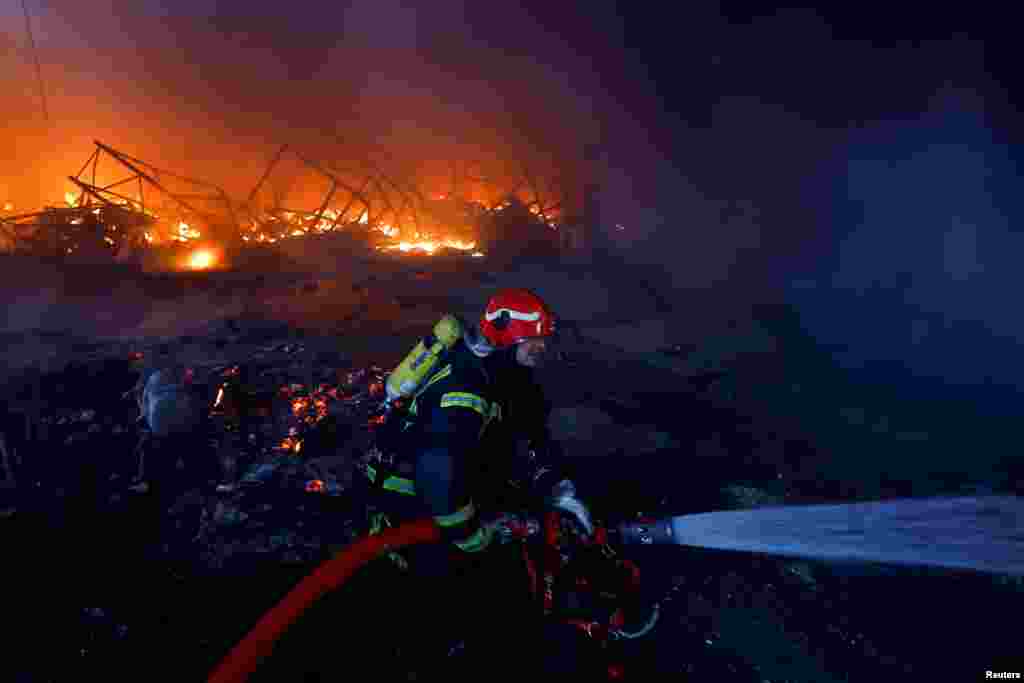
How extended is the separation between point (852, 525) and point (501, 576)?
2.67 metres

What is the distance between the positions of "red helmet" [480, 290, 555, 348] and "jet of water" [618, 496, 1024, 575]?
1.48 m

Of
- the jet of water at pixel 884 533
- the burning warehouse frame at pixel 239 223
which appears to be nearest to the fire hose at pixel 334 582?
the jet of water at pixel 884 533

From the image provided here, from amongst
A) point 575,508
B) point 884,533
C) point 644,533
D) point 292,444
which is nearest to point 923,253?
point 884,533

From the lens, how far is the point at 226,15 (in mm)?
23953

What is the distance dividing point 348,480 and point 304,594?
106 inches

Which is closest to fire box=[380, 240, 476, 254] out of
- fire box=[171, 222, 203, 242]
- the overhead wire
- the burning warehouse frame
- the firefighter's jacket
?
the burning warehouse frame

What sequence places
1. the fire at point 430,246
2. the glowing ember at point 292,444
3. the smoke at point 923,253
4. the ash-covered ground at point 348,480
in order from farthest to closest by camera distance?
the fire at point 430,246 < the smoke at point 923,253 < the glowing ember at point 292,444 < the ash-covered ground at point 348,480

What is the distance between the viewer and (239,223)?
47.0ft

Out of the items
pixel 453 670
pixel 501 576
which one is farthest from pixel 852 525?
pixel 453 670

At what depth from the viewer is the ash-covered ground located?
3.27m

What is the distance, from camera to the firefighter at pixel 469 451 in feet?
8.09

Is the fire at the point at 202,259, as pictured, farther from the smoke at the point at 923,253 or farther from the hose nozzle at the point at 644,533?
the smoke at the point at 923,253

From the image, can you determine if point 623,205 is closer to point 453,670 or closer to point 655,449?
point 655,449

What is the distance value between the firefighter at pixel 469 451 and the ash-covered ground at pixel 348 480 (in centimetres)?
67
